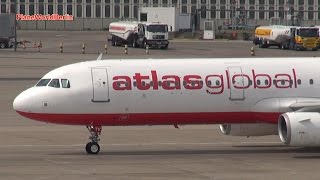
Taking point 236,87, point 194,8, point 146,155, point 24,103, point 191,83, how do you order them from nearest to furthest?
point 24,103
point 146,155
point 191,83
point 236,87
point 194,8

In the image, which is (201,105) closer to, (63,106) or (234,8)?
(63,106)

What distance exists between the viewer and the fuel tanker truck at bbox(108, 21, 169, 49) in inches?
4018

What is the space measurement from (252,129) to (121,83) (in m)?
4.77

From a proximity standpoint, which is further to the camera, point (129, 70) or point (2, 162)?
point (129, 70)

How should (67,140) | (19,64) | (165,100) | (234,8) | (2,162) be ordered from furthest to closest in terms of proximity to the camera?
(234,8) → (19,64) → (67,140) → (165,100) → (2,162)

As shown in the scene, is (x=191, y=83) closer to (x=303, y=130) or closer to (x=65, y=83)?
(x=303, y=130)

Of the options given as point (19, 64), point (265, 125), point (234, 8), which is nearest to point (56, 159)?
point (265, 125)

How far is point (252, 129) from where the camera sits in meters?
30.6

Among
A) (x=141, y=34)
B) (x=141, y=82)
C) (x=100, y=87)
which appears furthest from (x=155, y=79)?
(x=141, y=34)

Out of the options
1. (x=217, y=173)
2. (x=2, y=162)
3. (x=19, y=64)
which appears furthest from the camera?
(x=19, y=64)

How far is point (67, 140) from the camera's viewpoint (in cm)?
3281

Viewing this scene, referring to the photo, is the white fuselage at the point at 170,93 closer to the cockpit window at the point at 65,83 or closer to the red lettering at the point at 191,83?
the red lettering at the point at 191,83

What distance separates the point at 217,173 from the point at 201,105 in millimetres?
4642

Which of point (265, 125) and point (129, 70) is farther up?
point (129, 70)
